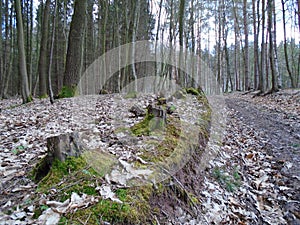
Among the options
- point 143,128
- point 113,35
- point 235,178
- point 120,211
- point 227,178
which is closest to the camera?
point 120,211

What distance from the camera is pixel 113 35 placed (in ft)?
49.7

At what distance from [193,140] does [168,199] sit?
1.71 m

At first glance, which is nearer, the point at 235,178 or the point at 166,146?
the point at 166,146

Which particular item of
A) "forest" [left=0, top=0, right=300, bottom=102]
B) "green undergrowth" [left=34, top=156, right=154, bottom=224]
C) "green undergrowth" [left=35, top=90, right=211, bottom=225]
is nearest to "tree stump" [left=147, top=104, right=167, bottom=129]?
"green undergrowth" [left=35, top=90, right=211, bottom=225]

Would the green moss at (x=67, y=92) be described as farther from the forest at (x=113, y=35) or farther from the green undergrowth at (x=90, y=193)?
the green undergrowth at (x=90, y=193)

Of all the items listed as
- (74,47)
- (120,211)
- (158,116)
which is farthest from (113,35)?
(120,211)

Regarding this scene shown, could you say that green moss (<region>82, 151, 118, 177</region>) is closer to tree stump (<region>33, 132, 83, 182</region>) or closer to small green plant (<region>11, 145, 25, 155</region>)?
tree stump (<region>33, 132, 83, 182</region>)

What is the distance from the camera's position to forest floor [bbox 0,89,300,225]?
2348 millimetres

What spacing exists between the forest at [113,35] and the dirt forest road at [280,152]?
433cm

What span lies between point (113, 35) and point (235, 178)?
43.9 feet

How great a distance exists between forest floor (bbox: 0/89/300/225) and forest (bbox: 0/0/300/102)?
3.69m

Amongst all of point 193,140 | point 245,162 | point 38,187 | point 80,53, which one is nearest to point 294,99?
point 245,162

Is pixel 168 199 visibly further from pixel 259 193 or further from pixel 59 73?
pixel 59 73

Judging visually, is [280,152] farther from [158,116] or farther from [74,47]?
[74,47]
